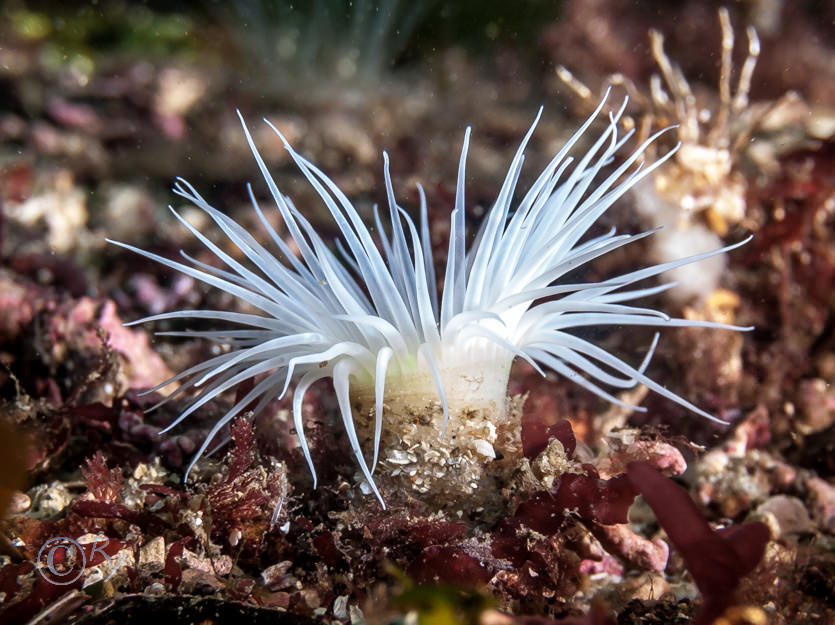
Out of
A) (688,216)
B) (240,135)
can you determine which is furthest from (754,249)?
(240,135)

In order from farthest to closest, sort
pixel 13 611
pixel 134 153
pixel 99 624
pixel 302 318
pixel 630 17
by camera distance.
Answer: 1. pixel 630 17
2. pixel 134 153
3. pixel 302 318
4. pixel 13 611
5. pixel 99 624

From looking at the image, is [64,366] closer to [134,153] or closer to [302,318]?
[302,318]

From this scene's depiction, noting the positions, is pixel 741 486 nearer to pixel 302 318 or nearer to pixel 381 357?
pixel 381 357

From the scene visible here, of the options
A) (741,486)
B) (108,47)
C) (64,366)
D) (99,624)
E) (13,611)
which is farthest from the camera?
(108,47)

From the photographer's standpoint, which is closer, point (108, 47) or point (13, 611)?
point (13, 611)

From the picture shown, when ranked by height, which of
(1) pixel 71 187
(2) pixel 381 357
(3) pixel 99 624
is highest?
(1) pixel 71 187

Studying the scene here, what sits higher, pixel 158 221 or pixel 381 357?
pixel 158 221

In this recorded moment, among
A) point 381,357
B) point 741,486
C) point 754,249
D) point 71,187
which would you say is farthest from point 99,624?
point 71,187

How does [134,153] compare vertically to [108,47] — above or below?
below

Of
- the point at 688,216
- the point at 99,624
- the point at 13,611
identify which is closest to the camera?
the point at 99,624
